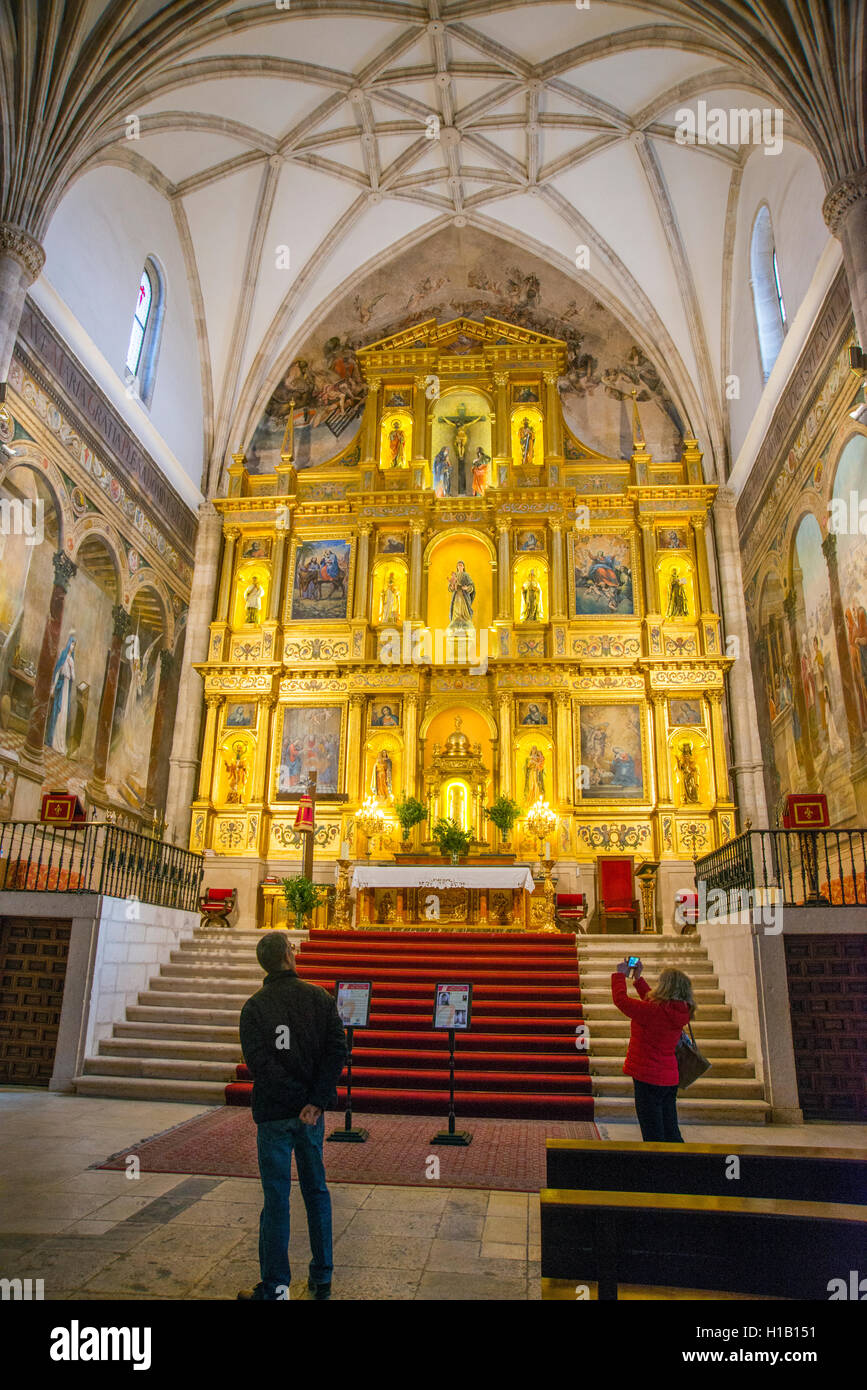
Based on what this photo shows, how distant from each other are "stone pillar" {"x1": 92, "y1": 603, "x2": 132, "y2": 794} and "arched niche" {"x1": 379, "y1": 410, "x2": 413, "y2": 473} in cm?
760

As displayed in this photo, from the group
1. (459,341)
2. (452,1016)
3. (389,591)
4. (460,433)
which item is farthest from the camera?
(459,341)

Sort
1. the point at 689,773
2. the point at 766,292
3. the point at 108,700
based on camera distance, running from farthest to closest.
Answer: the point at 689,773
the point at 766,292
the point at 108,700

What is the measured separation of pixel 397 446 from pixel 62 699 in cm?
1083

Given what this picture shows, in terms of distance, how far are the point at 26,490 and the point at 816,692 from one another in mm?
13057

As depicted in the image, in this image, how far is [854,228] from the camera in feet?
36.2

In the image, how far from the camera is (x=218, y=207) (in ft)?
67.1

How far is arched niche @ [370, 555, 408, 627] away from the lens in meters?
20.6

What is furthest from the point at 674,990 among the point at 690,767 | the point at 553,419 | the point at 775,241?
the point at 553,419

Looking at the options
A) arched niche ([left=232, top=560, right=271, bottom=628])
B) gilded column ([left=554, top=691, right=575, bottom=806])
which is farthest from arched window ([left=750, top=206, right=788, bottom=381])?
arched niche ([left=232, top=560, right=271, bottom=628])

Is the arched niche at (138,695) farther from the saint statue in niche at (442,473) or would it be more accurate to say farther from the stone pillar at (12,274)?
the saint statue in niche at (442,473)

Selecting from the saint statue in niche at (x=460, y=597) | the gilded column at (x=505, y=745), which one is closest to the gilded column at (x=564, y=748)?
the gilded column at (x=505, y=745)

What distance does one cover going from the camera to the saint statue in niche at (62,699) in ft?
47.5

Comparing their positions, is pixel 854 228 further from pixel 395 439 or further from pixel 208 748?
pixel 208 748
